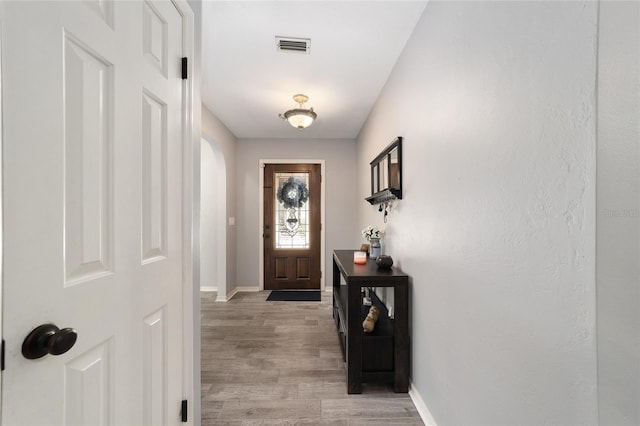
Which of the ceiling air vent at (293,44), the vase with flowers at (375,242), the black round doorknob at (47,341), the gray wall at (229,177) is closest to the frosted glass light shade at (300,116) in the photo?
the ceiling air vent at (293,44)

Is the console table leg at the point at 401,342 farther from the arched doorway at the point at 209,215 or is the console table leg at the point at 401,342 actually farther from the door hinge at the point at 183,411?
the arched doorway at the point at 209,215

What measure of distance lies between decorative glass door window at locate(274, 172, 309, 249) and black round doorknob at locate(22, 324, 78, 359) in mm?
4061

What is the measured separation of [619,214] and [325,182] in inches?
163

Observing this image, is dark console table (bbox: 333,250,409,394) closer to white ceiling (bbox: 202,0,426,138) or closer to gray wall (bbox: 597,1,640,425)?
gray wall (bbox: 597,1,640,425)

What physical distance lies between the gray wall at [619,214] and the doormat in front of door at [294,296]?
373 centimetres

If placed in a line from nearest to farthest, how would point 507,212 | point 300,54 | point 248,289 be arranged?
point 507,212 → point 300,54 → point 248,289

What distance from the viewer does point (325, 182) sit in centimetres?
468

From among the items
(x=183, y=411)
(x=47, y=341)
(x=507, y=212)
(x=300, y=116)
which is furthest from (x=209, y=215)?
(x=507, y=212)

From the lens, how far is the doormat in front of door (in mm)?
4152

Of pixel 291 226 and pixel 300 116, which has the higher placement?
pixel 300 116

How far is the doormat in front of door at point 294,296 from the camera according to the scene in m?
4.15

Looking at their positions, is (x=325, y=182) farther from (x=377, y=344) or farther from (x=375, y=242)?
(x=377, y=344)

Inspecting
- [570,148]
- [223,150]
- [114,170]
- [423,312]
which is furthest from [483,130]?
[223,150]

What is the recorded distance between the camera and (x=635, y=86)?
1.89 ft
